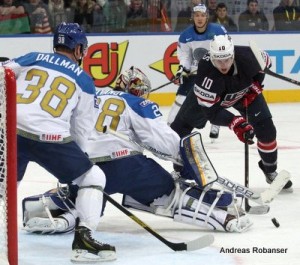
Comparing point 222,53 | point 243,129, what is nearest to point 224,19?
point 222,53

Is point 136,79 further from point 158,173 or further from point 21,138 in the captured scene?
point 21,138

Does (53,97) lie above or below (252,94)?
above

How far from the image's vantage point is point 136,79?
473 cm

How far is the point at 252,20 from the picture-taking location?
995 centimetres

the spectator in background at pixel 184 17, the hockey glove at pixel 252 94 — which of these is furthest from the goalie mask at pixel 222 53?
the spectator in background at pixel 184 17

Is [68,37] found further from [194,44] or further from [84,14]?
[84,14]

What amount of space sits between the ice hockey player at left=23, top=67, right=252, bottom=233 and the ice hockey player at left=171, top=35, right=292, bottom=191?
1.90 ft

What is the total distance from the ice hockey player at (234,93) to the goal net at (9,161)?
5.52ft

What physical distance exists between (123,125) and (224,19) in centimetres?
555

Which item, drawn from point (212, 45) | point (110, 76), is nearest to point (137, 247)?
point (212, 45)

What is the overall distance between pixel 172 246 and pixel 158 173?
0.51m

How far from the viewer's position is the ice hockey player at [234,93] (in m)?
5.17

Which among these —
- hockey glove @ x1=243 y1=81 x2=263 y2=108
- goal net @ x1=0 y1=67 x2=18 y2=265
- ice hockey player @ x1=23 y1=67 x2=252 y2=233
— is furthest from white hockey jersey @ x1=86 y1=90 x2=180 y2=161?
hockey glove @ x1=243 y1=81 x2=263 y2=108

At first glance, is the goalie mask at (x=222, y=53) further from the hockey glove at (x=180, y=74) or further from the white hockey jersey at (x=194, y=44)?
the white hockey jersey at (x=194, y=44)
